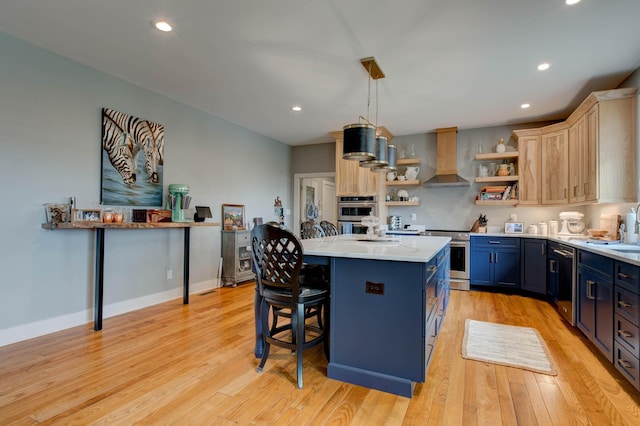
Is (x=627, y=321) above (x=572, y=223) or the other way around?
the other way around

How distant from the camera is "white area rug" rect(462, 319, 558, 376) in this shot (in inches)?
98.5

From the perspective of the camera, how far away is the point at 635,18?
251 cm

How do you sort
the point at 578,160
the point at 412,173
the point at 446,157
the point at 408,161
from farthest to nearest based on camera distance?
the point at 412,173
the point at 408,161
the point at 446,157
the point at 578,160

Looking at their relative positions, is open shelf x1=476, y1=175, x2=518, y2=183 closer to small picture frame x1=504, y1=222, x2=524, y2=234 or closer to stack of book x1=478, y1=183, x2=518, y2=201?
stack of book x1=478, y1=183, x2=518, y2=201

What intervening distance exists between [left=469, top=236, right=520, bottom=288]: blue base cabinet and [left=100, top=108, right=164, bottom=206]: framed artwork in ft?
15.1

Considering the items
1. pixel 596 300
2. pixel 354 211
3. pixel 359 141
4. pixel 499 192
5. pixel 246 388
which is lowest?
pixel 246 388

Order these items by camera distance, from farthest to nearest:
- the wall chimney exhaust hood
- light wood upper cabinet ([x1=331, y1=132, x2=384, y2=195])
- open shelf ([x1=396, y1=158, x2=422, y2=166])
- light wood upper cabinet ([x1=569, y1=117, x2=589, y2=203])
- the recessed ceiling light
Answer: light wood upper cabinet ([x1=331, y1=132, x2=384, y2=195])
open shelf ([x1=396, y1=158, x2=422, y2=166])
the wall chimney exhaust hood
light wood upper cabinet ([x1=569, y1=117, x2=589, y2=203])
the recessed ceiling light

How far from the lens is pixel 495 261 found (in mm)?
4852

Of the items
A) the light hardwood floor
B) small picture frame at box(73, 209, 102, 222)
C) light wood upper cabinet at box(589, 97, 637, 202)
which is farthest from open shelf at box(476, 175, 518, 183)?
small picture frame at box(73, 209, 102, 222)

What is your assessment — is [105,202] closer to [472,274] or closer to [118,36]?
[118,36]

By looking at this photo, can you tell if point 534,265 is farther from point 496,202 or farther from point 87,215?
point 87,215

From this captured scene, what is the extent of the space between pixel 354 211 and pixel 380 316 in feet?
13.2

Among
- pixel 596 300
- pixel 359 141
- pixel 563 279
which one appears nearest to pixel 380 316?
pixel 359 141

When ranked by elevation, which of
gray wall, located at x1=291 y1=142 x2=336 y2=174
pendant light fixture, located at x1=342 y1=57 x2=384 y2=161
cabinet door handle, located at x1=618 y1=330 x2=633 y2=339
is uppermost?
gray wall, located at x1=291 y1=142 x2=336 y2=174
